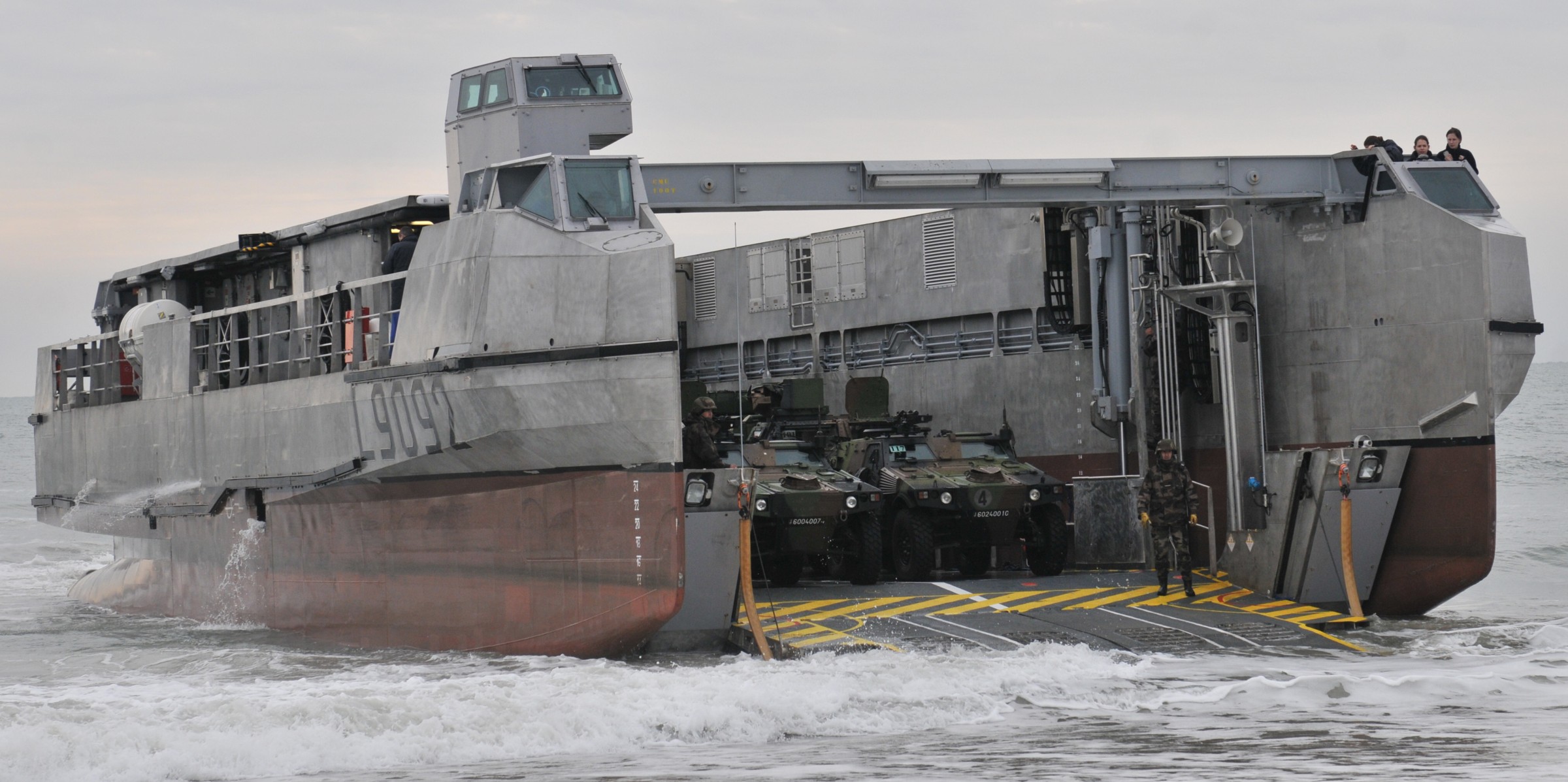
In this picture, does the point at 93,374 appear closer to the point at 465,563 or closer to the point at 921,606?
the point at 465,563

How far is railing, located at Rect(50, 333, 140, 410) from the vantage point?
21688 millimetres

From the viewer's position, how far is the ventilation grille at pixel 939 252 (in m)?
23.4

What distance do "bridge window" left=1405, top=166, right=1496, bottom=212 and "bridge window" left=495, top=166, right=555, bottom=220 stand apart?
822 centimetres

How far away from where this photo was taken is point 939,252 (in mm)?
23672

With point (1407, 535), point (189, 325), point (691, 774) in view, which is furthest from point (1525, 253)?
point (189, 325)

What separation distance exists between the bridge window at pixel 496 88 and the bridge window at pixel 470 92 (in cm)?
7

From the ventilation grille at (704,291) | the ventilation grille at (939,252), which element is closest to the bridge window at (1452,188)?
the ventilation grille at (939,252)

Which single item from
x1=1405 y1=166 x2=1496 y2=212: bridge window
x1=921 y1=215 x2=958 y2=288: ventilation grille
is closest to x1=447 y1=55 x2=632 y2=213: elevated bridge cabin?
x1=1405 y1=166 x2=1496 y2=212: bridge window

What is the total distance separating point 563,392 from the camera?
1335 centimetres

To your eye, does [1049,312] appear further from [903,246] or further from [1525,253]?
[1525,253]

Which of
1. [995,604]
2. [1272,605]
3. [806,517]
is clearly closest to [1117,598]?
[995,604]

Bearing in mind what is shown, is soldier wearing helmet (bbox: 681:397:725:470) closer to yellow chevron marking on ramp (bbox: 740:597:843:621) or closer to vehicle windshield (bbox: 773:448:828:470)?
yellow chevron marking on ramp (bbox: 740:597:843:621)

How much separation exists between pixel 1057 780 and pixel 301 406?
35.1ft

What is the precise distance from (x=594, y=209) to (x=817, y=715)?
5.20m
